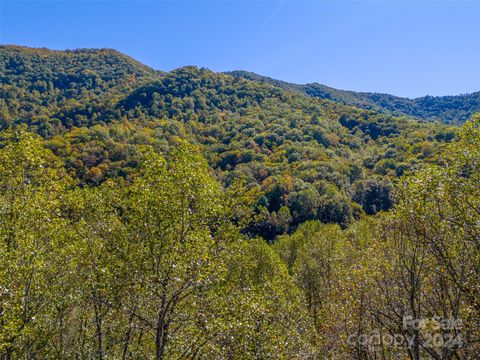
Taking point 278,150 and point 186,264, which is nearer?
point 186,264

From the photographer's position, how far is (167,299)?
16562 millimetres

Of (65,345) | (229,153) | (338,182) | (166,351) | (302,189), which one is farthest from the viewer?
(229,153)

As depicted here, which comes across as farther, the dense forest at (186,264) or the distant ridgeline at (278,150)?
the distant ridgeline at (278,150)

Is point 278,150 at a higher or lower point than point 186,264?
higher

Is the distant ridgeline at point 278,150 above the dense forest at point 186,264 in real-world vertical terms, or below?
above

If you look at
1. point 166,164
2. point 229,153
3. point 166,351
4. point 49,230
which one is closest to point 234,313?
point 166,351

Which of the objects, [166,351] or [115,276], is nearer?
[115,276]

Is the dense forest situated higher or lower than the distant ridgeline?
lower

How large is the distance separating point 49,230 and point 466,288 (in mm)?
20821

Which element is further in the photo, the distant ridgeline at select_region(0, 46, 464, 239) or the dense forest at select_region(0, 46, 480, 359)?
the distant ridgeline at select_region(0, 46, 464, 239)

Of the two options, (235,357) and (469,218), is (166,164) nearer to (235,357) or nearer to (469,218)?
(235,357)

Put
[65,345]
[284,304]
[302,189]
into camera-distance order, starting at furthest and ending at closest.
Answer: [302,189] → [284,304] → [65,345]

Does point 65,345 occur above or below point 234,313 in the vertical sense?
below

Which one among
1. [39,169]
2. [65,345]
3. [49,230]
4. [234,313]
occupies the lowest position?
[65,345]
